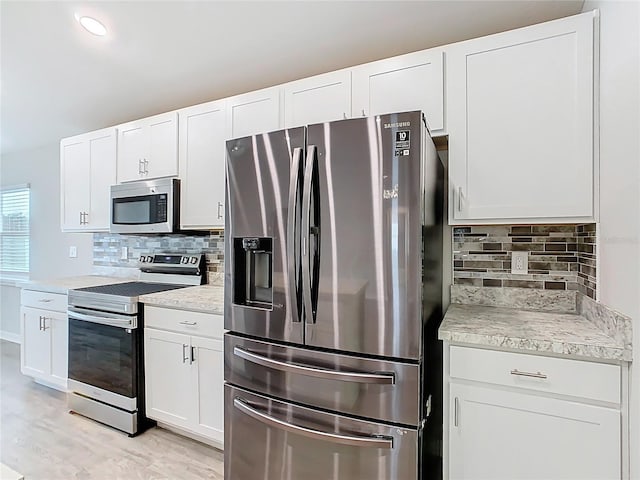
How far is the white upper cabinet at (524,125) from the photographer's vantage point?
1.50 metres

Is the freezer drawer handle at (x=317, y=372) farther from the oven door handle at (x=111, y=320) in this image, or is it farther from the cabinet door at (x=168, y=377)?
the oven door handle at (x=111, y=320)

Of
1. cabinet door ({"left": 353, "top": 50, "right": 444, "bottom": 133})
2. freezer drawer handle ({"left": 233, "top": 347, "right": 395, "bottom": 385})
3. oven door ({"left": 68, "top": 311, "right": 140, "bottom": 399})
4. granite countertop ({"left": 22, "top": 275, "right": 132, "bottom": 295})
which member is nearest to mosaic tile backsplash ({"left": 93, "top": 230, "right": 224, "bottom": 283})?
granite countertop ({"left": 22, "top": 275, "right": 132, "bottom": 295})

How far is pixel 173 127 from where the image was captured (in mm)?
2674

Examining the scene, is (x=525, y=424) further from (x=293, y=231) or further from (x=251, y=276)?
(x=251, y=276)

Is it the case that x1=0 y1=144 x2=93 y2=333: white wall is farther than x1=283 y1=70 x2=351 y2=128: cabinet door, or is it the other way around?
x1=0 y1=144 x2=93 y2=333: white wall

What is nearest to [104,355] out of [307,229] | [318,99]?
[307,229]

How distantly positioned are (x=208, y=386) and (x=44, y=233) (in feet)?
11.5

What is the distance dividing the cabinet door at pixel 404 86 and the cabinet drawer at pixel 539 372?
3.51 ft

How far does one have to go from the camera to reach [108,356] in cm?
240

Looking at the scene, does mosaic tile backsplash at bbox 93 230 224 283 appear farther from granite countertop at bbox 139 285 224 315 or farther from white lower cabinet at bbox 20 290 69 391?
white lower cabinet at bbox 20 290 69 391

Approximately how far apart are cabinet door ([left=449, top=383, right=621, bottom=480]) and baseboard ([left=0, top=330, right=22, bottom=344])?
5.25m

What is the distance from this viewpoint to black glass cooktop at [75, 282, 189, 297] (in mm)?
2467

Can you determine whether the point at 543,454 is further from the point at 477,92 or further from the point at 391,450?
the point at 477,92

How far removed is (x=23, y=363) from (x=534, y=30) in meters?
4.37
